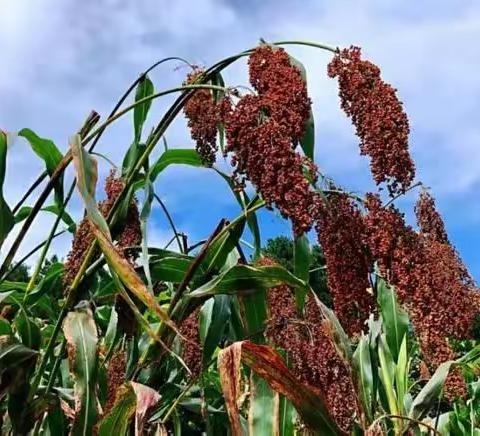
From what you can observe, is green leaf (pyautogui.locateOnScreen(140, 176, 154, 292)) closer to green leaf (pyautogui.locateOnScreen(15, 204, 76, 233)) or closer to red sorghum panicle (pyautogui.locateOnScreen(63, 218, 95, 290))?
red sorghum panicle (pyautogui.locateOnScreen(63, 218, 95, 290))

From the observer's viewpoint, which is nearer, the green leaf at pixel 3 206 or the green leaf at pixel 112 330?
the green leaf at pixel 3 206

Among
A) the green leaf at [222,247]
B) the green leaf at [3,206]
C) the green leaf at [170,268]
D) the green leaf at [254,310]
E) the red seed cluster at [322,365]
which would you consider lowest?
the red seed cluster at [322,365]

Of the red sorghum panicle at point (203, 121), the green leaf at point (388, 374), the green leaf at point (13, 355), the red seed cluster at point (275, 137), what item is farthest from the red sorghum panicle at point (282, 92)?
the green leaf at point (388, 374)

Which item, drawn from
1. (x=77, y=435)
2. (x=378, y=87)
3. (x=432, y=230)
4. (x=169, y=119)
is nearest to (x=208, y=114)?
(x=169, y=119)

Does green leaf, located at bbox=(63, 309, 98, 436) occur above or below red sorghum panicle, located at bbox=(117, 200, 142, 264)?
below

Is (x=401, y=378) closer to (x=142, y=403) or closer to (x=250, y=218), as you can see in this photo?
(x=250, y=218)

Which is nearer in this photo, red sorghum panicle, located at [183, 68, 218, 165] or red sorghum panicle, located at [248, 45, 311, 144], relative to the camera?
red sorghum panicle, located at [248, 45, 311, 144]

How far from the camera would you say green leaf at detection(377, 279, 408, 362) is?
1.99 metres

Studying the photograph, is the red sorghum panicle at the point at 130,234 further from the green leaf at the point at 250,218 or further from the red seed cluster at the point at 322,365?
the red seed cluster at the point at 322,365

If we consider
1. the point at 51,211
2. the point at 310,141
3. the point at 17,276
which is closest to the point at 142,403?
the point at 310,141

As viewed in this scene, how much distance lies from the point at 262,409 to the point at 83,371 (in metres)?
0.31

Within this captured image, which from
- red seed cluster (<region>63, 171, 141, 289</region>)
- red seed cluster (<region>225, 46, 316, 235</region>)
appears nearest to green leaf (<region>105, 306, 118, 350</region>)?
red seed cluster (<region>63, 171, 141, 289</region>)

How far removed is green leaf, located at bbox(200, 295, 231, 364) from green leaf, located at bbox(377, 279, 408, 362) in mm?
336

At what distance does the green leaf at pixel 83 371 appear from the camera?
5.15ft
